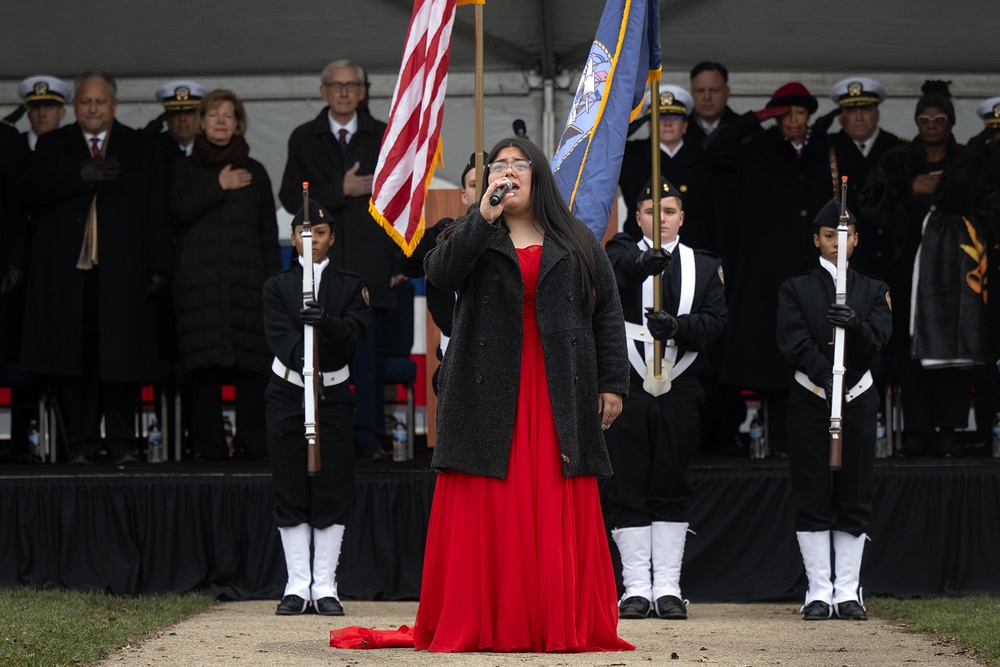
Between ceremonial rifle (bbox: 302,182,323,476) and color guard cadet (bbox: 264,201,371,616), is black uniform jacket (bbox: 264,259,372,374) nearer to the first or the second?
color guard cadet (bbox: 264,201,371,616)

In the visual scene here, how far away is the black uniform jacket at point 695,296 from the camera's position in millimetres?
7902

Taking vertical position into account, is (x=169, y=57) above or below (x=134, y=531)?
above

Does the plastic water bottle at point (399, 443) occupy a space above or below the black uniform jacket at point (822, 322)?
below

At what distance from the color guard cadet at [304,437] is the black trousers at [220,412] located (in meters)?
1.64

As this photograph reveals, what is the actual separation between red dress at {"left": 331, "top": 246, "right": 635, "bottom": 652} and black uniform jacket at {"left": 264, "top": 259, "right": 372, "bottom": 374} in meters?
2.23

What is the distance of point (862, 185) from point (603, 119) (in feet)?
9.36

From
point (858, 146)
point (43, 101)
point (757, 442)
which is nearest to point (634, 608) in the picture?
point (757, 442)

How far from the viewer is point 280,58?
34.5ft

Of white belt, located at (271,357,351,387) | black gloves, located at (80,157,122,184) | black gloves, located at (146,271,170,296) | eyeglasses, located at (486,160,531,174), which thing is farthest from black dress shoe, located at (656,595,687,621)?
black gloves, located at (80,157,122,184)

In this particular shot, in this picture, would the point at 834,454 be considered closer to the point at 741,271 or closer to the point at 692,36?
the point at 741,271

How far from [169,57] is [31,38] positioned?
2.77 ft

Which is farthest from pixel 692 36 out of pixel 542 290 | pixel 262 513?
pixel 542 290

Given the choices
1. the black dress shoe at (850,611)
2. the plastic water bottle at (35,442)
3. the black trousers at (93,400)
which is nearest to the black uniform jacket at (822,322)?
the black dress shoe at (850,611)

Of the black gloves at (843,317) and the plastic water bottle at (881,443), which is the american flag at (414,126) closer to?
the black gloves at (843,317)
